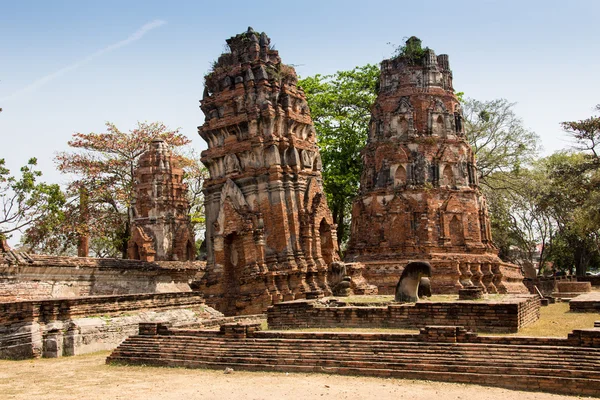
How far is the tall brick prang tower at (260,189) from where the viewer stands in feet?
66.5

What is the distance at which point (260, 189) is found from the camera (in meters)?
20.8

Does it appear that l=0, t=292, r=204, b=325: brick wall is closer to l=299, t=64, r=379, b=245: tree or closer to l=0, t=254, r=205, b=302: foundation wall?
l=0, t=254, r=205, b=302: foundation wall

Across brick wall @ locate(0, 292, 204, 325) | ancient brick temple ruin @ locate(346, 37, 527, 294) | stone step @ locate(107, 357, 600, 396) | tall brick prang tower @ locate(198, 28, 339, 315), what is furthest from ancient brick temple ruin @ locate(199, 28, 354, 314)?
stone step @ locate(107, 357, 600, 396)

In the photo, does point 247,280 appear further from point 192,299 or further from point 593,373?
point 593,373

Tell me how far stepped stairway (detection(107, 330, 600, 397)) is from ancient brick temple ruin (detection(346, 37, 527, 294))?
15.8m

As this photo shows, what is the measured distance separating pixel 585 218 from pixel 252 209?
1515 centimetres

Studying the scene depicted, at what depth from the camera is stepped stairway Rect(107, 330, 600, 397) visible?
8.64 meters

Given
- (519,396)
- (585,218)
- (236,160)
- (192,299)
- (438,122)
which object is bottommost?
(519,396)

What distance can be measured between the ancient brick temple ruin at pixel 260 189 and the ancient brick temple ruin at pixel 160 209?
1066 centimetres

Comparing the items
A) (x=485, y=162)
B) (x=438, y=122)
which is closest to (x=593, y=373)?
(x=438, y=122)

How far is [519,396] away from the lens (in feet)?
27.2

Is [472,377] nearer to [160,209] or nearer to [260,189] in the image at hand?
[260,189]

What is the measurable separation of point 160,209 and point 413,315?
21020mm

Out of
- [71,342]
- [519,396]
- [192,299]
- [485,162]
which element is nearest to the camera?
[519,396]
